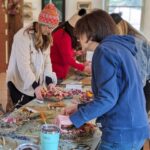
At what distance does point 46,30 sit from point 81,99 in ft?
1.87

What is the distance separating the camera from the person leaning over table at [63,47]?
8.79 ft

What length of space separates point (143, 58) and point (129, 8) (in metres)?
4.11

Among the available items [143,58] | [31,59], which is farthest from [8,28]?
[143,58]

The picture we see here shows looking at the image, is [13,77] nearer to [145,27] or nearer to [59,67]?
[59,67]

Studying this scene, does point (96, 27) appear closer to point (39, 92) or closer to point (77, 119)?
point (77, 119)

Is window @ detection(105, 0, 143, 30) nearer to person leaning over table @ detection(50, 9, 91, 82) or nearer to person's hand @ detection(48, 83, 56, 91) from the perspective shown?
person leaning over table @ detection(50, 9, 91, 82)

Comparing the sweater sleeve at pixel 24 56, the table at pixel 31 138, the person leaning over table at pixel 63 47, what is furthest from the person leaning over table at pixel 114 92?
the person leaning over table at pixel 63 47

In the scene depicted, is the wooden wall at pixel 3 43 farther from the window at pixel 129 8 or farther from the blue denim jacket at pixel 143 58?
the blue denim jacket at pixel 143 58

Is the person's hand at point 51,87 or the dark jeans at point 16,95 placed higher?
the person's hand at point 51,87

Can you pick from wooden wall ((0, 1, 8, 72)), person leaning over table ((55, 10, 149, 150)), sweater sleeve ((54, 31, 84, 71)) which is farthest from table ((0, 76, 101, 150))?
wooden wall ((0, 1, 8, 72))

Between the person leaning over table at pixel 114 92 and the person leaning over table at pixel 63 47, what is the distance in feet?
4.33

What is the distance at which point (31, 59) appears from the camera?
223cm

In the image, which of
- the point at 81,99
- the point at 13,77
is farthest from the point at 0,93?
the point at 81,99

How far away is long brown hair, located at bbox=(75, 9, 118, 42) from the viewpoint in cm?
133
